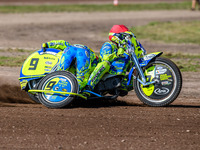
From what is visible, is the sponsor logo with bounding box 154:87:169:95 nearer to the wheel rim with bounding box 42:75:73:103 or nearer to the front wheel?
the front wheel

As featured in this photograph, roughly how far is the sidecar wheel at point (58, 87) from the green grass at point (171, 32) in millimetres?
11408

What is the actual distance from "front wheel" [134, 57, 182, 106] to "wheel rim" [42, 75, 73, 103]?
49.7 inches

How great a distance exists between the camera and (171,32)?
814 inches

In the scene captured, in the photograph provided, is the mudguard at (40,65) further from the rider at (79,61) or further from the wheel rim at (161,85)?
the wheel rim at (161,85)

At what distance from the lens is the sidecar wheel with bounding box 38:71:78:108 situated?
24.9ft

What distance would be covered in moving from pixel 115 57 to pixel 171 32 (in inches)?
526

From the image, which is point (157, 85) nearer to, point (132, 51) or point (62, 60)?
point (132, 51)

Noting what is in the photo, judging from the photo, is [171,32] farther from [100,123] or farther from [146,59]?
[100,123]

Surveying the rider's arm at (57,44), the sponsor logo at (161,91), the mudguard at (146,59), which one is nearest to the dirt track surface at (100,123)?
the sponsor logo at (161,91)

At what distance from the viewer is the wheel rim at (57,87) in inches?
299

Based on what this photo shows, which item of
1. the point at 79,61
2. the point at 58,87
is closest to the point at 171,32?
the point at 79,61

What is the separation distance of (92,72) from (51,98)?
2.90 ft

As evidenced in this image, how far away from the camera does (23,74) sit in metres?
8.01

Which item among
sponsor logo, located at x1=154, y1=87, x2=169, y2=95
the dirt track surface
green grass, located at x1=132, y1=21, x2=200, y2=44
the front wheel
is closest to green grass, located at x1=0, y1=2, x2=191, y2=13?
green grass, located at x1=132, y1=21, x2=200, y2=44
